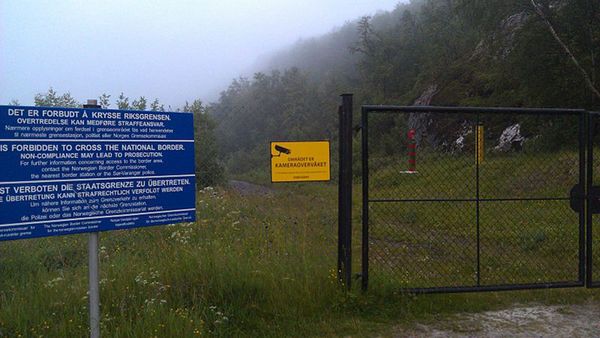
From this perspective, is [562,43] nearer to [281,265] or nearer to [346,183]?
[346,183]

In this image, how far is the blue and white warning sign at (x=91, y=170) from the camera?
400 cm

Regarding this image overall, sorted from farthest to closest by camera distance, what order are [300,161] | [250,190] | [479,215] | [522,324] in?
[250,190], [479,215], [300,161], [522,324]

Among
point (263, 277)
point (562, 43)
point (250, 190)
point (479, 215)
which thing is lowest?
point (263, 277)

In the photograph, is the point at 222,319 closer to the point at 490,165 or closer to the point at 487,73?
the point at 490,165

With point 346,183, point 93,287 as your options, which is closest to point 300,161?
point 346,183

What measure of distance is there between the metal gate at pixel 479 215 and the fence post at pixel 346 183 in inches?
6.6

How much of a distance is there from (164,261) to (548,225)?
23.2 feet

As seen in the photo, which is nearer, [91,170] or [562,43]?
[91,170]

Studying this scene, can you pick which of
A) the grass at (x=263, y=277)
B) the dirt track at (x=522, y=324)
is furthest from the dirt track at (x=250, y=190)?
the dirt track at (x=522, y=324)

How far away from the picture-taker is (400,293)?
589 cm

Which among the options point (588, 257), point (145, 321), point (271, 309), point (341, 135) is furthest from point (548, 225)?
point (145, 321)

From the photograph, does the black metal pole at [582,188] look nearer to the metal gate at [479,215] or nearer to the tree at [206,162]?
the metal gate at [479,215]

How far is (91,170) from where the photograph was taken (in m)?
4.30

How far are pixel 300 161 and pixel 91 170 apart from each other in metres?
2.27
